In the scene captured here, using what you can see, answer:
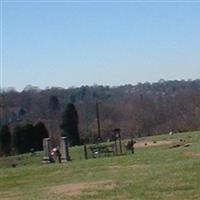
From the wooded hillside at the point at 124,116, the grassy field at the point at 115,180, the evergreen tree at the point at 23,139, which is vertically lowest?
the grassy field at the point at 115,180

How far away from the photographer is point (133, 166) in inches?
863

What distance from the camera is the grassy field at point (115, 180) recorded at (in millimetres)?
15430

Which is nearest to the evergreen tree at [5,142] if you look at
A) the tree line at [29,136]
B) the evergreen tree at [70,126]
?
the tree line at [29,136]

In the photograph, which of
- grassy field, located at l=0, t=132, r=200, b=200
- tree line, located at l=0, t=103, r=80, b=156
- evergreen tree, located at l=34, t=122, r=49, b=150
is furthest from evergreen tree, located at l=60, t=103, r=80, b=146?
grassy field, located at l=0, t=132, r=200, b=200

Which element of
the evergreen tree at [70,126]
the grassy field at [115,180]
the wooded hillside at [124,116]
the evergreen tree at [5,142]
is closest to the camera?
the grassy field at [115,180]

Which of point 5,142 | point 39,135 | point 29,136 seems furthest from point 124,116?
point 29,136

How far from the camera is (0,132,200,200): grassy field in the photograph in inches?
607

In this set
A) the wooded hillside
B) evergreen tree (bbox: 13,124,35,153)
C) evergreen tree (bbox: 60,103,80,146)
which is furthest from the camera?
the wooded hillside

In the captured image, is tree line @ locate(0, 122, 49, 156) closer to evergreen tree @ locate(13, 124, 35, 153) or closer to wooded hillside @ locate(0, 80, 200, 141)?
evergreen tree @ locate(13, 124, 35, 153)

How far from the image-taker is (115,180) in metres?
18.4

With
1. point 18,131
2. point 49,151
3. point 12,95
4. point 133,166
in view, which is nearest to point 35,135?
point 18,131

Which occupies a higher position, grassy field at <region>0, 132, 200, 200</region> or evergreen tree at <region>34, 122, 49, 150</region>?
evergreen tree at <region>34, 122, 49, 150</region>

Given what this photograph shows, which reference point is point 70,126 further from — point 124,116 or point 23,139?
point 124,116

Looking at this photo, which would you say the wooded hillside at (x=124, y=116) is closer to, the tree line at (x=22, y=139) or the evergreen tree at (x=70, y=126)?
the evergreen tree at (x=70, y=126)
